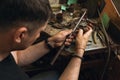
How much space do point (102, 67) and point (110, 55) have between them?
13 cm

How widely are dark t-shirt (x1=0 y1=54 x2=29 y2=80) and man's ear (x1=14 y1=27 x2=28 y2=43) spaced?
16cm

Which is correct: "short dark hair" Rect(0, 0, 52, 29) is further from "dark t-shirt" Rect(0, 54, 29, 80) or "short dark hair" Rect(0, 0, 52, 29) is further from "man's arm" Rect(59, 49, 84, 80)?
"man's arm" Rect(59, 49, 84, 80)

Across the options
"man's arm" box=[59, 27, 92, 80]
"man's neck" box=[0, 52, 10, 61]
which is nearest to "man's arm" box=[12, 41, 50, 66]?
"man's arm" box=[59, 27, 92, 80]

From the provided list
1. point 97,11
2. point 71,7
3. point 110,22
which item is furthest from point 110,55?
point 71,7

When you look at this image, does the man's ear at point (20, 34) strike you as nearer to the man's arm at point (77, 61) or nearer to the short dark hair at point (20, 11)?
the short dark hair at point (20, 11)

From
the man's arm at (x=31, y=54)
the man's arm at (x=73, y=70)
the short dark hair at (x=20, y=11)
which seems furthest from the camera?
the man's arm at (x=31, y=54)

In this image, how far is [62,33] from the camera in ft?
4.27

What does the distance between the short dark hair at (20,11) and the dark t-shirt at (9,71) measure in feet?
0.72

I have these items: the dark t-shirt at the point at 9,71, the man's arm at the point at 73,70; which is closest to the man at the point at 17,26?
the dark t-shirt at the point at 9,71

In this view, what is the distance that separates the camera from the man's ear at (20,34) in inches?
30.9

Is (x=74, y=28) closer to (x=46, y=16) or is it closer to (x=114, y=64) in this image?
(x=114, y=64)

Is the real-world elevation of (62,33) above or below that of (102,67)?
above

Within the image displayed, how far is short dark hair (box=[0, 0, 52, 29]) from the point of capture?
0.73 meters

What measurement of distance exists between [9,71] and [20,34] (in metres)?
0.22
